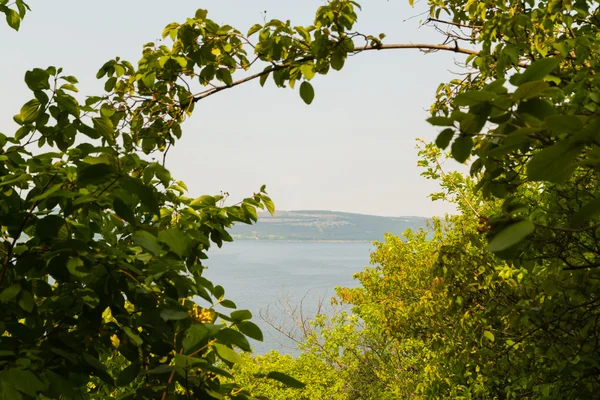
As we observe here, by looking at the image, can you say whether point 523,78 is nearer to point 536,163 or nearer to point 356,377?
point 536,163

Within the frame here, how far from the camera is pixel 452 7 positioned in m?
4.42

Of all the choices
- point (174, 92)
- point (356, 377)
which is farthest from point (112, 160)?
point (356, 377)

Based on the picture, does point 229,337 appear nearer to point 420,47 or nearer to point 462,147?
point 462,147

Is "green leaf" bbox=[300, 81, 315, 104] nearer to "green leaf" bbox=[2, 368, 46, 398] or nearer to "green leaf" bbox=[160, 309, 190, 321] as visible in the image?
"green leaf" bbox=[160, 309, 190, 321]

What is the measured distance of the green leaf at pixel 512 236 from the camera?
0.88 meters

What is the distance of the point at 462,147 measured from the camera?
4.02 ft

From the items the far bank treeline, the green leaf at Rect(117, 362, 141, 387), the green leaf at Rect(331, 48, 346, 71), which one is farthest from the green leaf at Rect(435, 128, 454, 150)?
the green leaf at Rect(331, 48, 346, 71)

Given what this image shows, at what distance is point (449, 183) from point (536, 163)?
756 cm

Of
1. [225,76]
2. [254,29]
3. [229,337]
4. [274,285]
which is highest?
[254,29]

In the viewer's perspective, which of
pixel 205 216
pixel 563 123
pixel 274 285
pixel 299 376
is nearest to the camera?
pixel 563 123

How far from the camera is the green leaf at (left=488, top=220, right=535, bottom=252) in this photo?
884mm

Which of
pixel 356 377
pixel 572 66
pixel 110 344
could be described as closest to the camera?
pixel 110 344

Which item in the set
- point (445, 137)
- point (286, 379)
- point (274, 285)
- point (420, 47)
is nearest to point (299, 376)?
point (420, 47)

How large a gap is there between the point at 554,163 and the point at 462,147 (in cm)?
34
